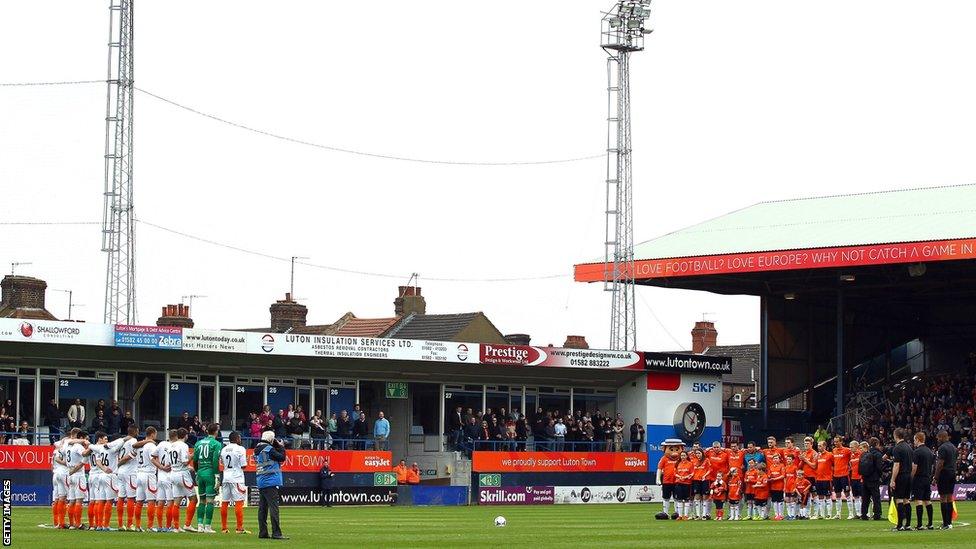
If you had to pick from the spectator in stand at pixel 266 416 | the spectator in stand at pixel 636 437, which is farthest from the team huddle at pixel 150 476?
the spectator in stand at pixel 636 437

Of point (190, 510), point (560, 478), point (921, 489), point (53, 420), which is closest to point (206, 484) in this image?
point (190, 510)

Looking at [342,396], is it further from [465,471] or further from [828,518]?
[828,518]

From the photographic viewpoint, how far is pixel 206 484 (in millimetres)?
26109

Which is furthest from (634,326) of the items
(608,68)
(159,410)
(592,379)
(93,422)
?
(93,422)

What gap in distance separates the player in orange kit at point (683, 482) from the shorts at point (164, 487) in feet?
40.9

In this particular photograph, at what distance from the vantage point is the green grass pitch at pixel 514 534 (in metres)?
22.9

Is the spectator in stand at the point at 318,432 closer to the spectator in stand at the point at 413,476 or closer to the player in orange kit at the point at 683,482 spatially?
the spectator in stand at the point at 413,476

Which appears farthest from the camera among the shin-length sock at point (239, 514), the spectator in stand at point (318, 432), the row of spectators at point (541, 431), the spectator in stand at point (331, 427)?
the row of spectators at point (541, 431)

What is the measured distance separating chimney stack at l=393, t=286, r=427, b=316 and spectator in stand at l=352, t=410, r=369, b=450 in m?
24.9

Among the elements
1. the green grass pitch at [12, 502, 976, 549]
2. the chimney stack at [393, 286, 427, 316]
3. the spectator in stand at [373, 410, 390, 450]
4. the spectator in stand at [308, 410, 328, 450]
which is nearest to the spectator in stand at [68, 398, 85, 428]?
the green grass pitch at [12, 502, 976, 549]

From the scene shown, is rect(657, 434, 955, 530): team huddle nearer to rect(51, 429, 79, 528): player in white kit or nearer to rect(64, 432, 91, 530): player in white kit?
rect(64, 432, 91, 530): player in white kit

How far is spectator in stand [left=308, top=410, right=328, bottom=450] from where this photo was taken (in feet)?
153

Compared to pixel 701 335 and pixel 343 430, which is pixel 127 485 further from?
pixel 701 335

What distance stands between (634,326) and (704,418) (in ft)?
15.2
